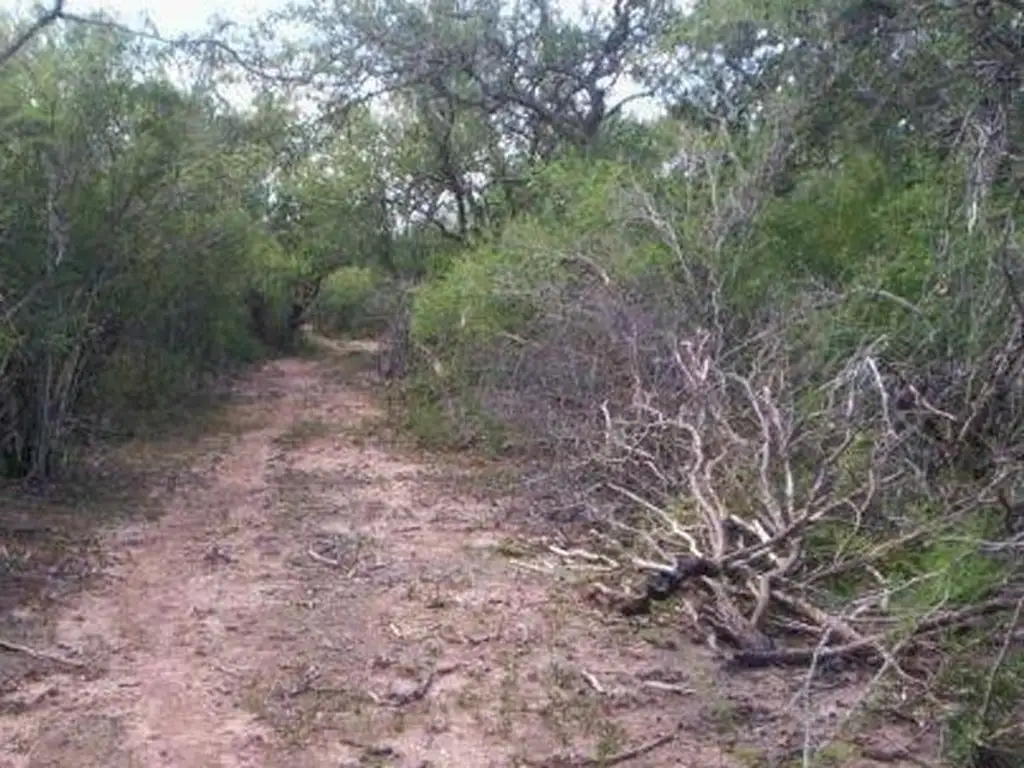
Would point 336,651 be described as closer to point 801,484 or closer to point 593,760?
point 593,760

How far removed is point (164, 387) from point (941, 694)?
13708mm

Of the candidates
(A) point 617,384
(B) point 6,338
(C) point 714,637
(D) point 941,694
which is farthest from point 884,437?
(B) point 6,338

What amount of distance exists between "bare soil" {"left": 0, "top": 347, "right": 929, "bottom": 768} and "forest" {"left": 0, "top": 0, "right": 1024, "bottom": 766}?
0.54m

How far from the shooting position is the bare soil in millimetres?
5508

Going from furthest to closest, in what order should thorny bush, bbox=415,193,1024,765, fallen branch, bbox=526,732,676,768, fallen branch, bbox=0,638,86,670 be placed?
fallen branch, bbox=0,638,86,670 < thorny bush, bbox=415,193,1024,765 < fallen branch, bbox=526,732,676,768

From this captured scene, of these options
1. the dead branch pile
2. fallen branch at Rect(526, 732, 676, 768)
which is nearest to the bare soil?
fallen branch at Rect(526, 732, 676, 768)

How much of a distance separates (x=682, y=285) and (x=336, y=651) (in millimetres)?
5286

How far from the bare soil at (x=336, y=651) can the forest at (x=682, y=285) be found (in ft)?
1.77

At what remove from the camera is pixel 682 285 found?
431 inches

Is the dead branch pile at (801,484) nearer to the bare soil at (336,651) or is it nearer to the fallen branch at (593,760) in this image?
the bare soil at (336,651)

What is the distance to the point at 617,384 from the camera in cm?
1081

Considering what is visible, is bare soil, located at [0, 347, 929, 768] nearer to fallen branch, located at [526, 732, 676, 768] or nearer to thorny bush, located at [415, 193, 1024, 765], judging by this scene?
fallen branch, located at [526, 732, 676, 768]

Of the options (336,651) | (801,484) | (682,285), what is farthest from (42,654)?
(682,285)

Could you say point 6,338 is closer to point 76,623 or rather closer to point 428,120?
point 76,623
